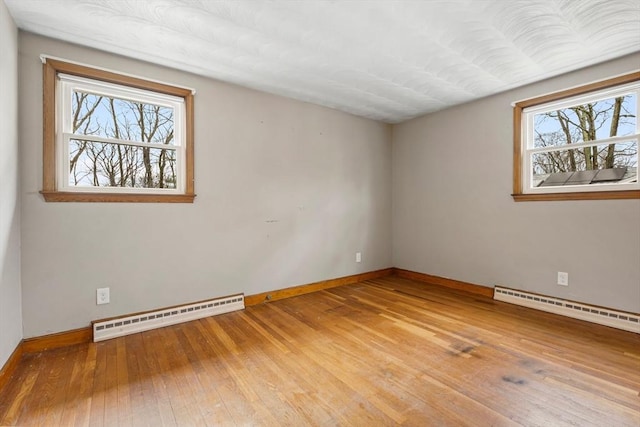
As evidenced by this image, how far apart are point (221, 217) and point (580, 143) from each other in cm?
357

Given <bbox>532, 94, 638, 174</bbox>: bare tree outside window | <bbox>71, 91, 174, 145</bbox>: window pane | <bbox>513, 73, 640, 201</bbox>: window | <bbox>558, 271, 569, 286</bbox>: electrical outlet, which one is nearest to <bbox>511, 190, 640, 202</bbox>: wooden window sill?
<bbox>513, 73, 640, 201</bbox>: window

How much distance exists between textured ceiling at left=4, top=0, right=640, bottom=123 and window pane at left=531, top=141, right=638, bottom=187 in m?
0.78

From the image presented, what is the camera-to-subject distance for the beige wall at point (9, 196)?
5.60ft

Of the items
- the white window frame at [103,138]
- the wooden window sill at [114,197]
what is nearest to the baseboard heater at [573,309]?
the wooden window sill at [114,197]

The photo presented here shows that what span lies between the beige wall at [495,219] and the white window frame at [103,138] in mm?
3040

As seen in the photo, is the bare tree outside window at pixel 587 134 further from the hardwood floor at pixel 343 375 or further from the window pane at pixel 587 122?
the hardwood floor at pixel 343 375

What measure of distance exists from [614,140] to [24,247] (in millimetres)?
4852

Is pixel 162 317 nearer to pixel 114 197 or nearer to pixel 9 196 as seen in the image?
pixel 114 197

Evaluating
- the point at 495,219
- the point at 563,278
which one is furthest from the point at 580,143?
the point at 563,278

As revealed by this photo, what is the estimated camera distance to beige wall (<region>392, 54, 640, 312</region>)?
251cm

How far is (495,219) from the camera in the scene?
3.28 meters

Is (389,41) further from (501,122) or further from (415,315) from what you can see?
(415,315)

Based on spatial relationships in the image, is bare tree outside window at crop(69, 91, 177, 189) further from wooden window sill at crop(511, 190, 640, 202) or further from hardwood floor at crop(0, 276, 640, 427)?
wooden window sill at crop(511, 190, 640, 202)

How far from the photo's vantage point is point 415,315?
2760mm
